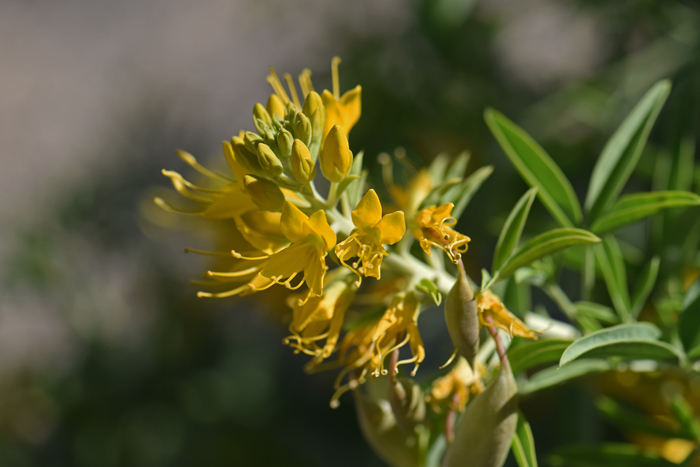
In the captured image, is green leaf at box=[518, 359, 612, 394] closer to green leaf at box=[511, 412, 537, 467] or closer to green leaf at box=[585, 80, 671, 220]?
green leaf at box=[511, 412, 537, 467]

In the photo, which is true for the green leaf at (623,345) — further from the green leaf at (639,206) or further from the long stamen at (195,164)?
the long stamen at (195,164)

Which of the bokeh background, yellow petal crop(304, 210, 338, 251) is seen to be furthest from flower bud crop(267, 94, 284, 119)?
the bokeh background

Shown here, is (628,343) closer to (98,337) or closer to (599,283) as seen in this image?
(599,283)

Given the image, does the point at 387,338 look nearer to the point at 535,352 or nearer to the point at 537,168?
the point at 535,352

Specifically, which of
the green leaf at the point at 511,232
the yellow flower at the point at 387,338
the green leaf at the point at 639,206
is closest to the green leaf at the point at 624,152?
the green leaf at the point at 639,206

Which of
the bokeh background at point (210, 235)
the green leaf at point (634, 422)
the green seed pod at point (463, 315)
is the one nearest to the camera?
the green seed pod at point (463, 315)

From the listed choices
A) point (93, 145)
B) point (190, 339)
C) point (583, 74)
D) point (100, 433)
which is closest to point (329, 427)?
point (190, 339)
